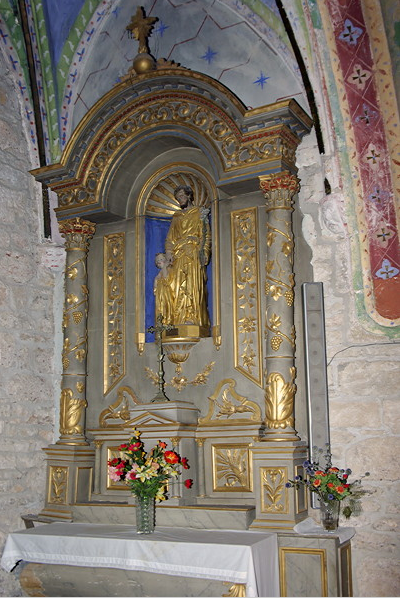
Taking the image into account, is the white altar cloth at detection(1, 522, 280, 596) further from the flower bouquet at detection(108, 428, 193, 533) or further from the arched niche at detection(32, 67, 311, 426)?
the arched niche at detection(32, 67, 311, 426)

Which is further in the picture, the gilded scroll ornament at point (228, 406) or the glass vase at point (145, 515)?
the gilded scroll ornament at point (228, 406)

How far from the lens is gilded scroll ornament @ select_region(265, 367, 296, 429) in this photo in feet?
16.2

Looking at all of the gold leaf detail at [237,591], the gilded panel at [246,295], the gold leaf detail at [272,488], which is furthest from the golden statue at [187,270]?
the gold leaf detail at [237,591]

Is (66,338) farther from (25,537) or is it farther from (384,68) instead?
(384,68)

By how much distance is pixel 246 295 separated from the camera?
5469 millimetres

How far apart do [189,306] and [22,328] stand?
4.98 ft

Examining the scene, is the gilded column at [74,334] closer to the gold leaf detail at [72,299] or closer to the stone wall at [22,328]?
the gold leaf detail at [72,299]

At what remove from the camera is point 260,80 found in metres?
5.61

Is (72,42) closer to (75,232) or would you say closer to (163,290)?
(75,232)

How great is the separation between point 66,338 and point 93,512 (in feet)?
4.88

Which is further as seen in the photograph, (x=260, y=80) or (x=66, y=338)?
(x=66, y=338)

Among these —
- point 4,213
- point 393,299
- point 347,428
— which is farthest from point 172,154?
point 347,428

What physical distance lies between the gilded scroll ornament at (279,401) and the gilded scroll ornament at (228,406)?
0.23 meters

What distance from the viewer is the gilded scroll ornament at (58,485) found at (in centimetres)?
569
